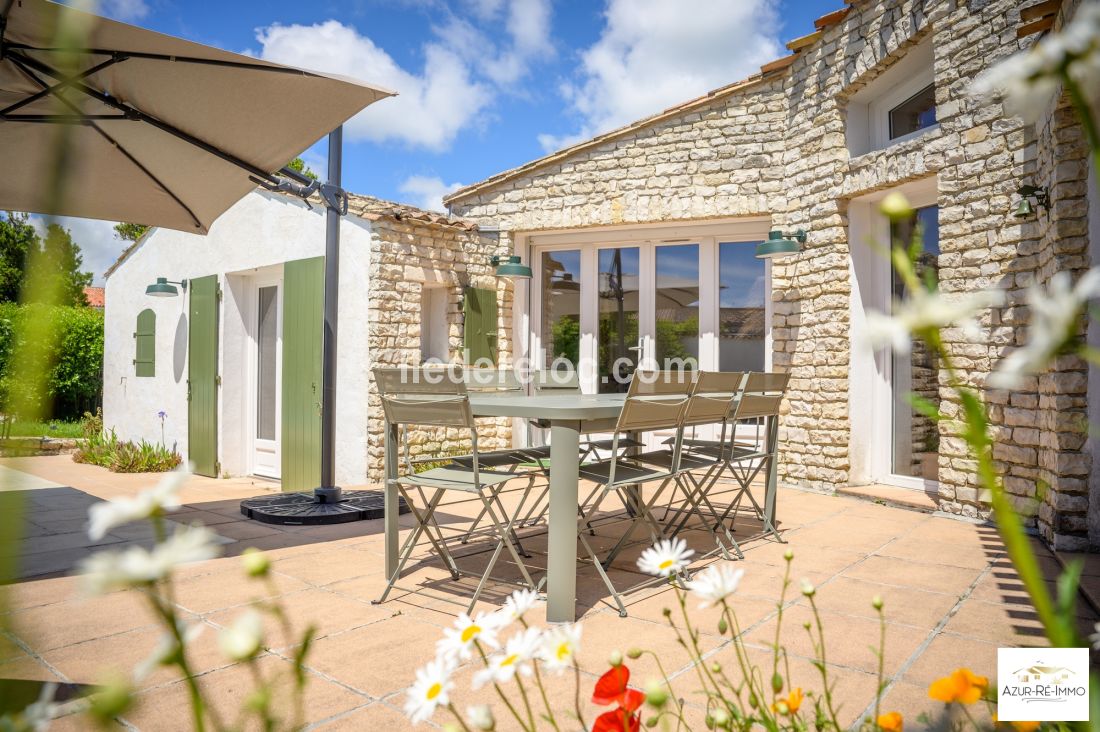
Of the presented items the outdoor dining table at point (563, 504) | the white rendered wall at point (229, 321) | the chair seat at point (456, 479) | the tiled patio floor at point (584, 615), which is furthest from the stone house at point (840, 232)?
the chair seat at point (456, 479)

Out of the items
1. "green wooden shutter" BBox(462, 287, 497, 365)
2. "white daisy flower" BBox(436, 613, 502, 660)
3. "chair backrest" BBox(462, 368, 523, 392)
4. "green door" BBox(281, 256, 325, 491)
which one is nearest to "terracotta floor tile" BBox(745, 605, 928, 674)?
"white daisy flower" BBox(436, 613, 502, 660)

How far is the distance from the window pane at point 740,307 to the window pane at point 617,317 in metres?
0.87

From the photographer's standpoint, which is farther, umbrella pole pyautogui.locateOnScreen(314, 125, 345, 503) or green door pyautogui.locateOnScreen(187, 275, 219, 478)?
green door pyautogui.locateOnScreen(187, 275, 219, 478)

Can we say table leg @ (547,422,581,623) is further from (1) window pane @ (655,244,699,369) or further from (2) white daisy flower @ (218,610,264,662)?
(1) window pane @ (655,244,699,369)

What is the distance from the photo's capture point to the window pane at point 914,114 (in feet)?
18.2

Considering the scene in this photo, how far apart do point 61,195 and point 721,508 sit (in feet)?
17.0

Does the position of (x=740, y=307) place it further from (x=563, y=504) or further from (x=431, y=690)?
(x=431, y=690)

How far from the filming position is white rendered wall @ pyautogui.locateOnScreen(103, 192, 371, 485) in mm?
6453

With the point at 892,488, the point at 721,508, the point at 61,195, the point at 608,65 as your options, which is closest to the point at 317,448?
the point at 721,508

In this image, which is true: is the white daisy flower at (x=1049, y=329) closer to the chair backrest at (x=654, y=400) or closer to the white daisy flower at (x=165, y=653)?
the white daisy flower at (x=165, y=653)

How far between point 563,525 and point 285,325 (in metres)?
4.84

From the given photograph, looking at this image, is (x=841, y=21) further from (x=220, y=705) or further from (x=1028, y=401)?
(x=220, y=705)

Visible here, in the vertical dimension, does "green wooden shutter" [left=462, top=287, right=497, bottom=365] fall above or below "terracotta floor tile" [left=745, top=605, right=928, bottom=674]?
above

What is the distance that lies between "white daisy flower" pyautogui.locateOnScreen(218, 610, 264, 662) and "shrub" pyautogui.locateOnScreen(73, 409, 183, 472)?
829cm
